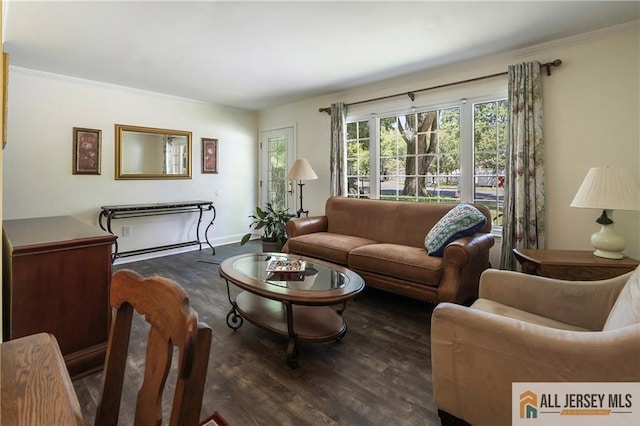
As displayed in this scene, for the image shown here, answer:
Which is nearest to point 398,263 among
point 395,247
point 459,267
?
point 395,247

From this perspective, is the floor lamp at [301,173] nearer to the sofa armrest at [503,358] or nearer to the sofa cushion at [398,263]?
the sofa cushion at [398,263]

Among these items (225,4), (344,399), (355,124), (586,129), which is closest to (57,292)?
(344,399)

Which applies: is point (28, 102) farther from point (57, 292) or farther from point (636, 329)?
point (636, 329)

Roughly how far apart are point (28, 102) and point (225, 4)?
9.48ft

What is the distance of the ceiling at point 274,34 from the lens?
2.37m

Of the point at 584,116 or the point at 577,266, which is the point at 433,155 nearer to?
the point at 584,116

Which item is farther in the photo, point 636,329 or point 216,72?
point 216,72

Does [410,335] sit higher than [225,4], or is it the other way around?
[225,4]

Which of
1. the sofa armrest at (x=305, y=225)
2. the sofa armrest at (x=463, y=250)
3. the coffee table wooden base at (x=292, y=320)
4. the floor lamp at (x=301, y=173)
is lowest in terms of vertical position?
the coffee table wooden base at (x=292, y=320)

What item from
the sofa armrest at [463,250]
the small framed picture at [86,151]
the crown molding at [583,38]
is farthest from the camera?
the small framed picture at [86,151]

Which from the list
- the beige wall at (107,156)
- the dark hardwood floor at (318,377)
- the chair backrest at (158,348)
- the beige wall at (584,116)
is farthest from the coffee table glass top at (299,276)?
the beige wall at (107,156)

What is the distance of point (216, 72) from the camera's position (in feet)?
12.2

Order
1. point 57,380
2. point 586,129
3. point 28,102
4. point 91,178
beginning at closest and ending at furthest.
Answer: point 57,380 → point 586,129 → point 28,102 → point 91,178

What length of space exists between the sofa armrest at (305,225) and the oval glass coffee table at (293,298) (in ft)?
3.52
